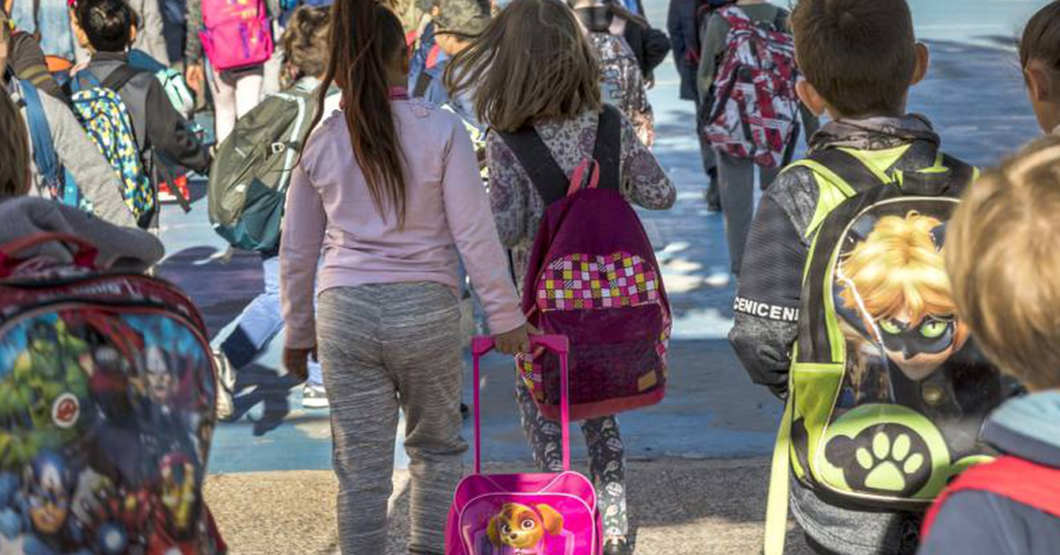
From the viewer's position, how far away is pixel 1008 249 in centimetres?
194

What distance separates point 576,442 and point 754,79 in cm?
282

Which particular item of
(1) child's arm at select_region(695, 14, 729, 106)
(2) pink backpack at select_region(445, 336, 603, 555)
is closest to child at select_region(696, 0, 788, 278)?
(1) child's arm at select_region(695, 14, 729, 106)

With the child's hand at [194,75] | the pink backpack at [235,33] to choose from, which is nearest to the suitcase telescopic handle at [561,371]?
the pink backpack at [235,33]

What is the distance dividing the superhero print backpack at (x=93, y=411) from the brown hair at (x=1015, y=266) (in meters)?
1.34

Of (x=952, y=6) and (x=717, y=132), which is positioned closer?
(x=717, y=132)

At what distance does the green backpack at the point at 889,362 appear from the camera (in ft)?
11.0

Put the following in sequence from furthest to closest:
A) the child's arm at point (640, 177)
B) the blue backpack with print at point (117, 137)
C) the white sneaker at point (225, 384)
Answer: the white sneaker at point (225, 384) < the blue backpack with print at point (117, 137) < the child's arm at point (640, 177)

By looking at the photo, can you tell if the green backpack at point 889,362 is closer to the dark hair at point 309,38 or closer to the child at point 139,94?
the dark hair at point 309,38

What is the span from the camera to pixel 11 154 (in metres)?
3.03

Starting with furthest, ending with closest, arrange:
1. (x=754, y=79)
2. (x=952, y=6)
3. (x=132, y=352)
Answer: (x=952, y=6), (x=754, y=79), (x=132, y=352)

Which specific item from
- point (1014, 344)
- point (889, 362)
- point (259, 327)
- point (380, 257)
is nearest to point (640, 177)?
point (380, 257)

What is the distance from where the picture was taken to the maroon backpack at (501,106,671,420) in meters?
5.02

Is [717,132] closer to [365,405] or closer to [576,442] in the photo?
[576,442]

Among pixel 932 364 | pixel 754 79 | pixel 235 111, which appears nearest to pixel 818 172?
pixel 932 364
